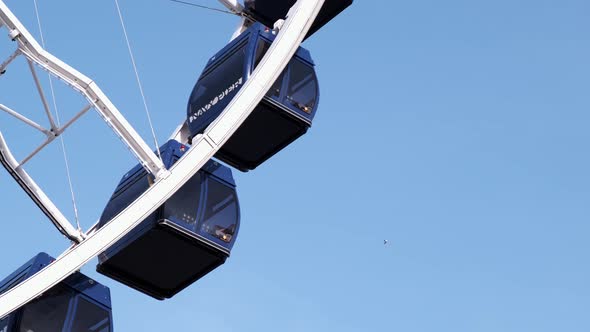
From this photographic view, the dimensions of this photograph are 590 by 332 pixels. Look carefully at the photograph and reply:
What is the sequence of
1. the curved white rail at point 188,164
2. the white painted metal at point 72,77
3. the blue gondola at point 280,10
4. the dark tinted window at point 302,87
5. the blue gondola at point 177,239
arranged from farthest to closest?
the blue gondola at point 280,10 → the dark tinted window at point 302,87 → the blue gondola at point 177,239 → the white painted metal at point 72,77 → the curved white rail at point 188,164

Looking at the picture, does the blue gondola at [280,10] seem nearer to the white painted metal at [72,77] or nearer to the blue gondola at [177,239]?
the blue gondola at [177,239]

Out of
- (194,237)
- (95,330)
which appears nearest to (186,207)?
(194,237)

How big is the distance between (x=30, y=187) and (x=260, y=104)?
444 cm

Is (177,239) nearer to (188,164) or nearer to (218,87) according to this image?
(188,164)

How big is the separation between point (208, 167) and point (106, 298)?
2989mm

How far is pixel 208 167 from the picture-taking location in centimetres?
3281

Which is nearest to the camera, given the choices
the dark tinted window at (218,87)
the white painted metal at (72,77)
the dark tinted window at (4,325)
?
the white painted metal at (72,77)

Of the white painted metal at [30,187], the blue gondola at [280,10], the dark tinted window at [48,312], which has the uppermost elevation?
the blue gondola at [280,10]

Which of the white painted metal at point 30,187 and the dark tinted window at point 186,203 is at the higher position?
the dark tinted window at point 186,203

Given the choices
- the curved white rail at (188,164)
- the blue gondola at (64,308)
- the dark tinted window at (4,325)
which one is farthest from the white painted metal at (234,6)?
the dark tinted window at (4,325)

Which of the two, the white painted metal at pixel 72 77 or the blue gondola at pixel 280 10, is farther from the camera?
the blue gondola at pixel 280 10

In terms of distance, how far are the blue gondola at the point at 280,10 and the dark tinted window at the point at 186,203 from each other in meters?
3.84

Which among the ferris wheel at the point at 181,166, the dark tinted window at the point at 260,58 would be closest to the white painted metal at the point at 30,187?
the ferris wheel at the point at 181,166

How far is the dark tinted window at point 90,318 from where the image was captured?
31.9m
